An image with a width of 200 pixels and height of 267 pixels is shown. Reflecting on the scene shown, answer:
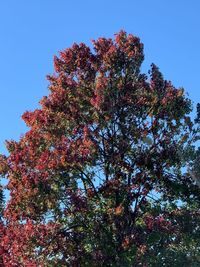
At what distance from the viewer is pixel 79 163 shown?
61.0 ft

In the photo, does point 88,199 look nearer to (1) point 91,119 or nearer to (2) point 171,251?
(1) point 91,119

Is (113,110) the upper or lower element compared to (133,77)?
lower

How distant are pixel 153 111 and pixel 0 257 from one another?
961 centimetres

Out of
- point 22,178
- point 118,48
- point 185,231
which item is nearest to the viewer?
point 22,178

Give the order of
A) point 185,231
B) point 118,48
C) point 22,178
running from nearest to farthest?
point 22,178 < point 185,231 < point 118,48

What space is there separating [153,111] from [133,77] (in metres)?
2.11

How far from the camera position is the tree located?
18219mm

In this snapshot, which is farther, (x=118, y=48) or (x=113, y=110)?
(x=118, y=48)

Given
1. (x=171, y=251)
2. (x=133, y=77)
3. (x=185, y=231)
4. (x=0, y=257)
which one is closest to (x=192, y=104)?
(x=133, y=77)

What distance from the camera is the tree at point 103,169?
18219 mm

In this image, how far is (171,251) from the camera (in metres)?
22.5

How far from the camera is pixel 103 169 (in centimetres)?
1984

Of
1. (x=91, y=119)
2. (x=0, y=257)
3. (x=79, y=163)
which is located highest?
(x=91, y=119)

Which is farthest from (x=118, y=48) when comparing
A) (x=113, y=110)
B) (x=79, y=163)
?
(x=79, y=163)
